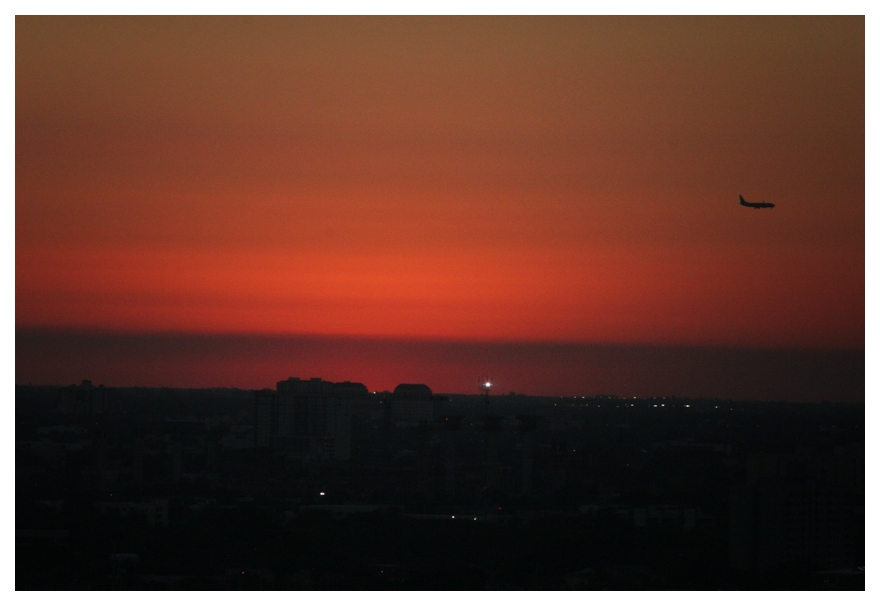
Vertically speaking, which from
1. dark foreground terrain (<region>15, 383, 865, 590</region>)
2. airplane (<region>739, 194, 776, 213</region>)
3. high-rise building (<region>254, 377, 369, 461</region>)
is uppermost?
airplane (<region>739, 194, 776, 213</region>)

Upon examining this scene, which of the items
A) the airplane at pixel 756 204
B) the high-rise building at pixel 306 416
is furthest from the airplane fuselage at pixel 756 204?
the high-rise building at pixel 306 416

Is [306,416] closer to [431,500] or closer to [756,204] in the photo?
[431,500]

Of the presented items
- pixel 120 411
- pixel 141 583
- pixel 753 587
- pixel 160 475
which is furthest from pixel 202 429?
pixel 753 587

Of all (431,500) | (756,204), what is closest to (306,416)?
(431,500)

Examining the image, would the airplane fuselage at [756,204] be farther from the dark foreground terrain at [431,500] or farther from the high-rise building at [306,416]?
the high-rise building at [306,416]

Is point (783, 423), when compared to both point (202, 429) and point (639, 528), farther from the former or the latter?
point (202, 429)

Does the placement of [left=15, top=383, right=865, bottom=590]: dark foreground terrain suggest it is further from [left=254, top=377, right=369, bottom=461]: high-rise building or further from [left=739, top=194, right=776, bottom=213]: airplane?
[left=739, top=194, right=776, bottom=213]: airplane

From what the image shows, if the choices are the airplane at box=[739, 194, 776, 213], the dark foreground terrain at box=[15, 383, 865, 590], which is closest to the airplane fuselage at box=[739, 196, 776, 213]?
the airplane at box=[739, 194, 776, 213]

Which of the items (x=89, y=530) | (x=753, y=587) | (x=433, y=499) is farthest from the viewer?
(x=433, y=499)
